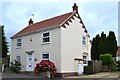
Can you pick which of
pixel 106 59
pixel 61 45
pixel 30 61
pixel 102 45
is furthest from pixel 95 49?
pixel 30 61

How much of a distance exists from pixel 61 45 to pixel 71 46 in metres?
1.87

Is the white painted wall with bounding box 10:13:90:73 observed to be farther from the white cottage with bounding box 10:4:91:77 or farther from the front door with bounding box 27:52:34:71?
the front door with bounding box 27:52:34:71

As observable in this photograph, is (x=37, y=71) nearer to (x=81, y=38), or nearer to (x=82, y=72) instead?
(x=82, y=72)

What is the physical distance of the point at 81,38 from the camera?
2775 centimetres

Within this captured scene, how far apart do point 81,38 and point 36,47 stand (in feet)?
18.5

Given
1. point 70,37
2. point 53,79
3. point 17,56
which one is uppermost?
point 70,37

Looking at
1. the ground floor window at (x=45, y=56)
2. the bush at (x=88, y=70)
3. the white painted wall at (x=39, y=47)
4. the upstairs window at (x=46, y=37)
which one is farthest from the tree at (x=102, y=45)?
the ground floor window at (x=45, y=56)

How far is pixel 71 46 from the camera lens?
84.4ft

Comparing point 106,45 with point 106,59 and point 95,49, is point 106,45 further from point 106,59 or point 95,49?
point 106,59

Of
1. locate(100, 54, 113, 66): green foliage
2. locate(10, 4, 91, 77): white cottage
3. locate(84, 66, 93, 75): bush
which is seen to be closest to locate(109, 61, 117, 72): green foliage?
locate(100, 54, 113, 66): green foliage

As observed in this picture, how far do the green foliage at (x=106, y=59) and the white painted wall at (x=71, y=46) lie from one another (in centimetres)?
283

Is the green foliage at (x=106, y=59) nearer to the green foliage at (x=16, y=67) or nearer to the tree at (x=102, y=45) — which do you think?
the tree at (x=102, y=45)

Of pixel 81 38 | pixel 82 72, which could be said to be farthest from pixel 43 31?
pixel 82 72

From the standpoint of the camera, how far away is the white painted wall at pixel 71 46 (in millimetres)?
24562
